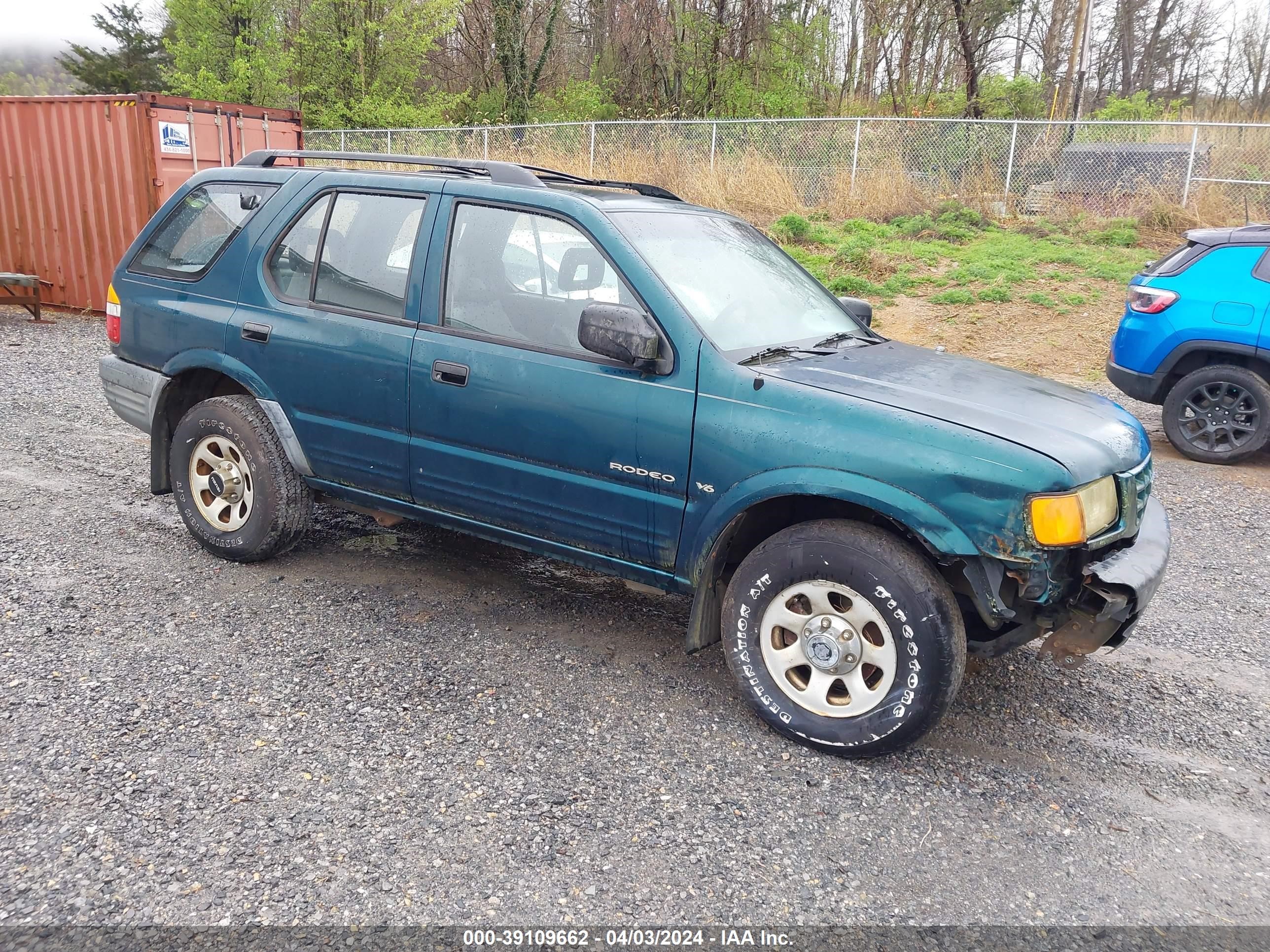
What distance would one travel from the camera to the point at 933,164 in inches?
648

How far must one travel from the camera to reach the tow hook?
3158 millimetres

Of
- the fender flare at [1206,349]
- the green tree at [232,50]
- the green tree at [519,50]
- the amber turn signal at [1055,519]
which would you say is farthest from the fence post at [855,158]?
the green tree at [232,50]

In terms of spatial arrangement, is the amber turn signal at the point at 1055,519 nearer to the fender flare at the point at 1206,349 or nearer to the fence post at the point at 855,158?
the fender flare at the point at 1206,349

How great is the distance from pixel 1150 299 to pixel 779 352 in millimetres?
5122

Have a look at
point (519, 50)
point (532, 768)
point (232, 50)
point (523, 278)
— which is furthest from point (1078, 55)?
point (532, 768)

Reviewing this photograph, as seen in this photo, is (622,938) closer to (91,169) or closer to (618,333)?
(618,333)

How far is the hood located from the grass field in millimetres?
7005

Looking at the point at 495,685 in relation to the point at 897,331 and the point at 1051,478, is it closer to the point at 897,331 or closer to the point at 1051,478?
the point at 1051,478

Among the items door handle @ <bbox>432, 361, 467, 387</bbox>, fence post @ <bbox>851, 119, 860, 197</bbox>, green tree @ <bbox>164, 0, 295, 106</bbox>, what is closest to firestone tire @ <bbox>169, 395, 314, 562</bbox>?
door handle @ <bbox>432, 361, 467, 387</bbox>

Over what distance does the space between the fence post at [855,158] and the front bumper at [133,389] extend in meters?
13.7

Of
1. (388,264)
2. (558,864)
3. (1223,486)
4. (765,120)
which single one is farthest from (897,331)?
(558,864)

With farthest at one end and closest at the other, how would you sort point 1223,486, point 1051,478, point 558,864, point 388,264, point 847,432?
point 1223,486, point 388,264, point 847,432, point 1051,478, point 558,864

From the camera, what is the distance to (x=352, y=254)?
4.28 metres

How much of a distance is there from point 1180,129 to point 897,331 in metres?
7.05
